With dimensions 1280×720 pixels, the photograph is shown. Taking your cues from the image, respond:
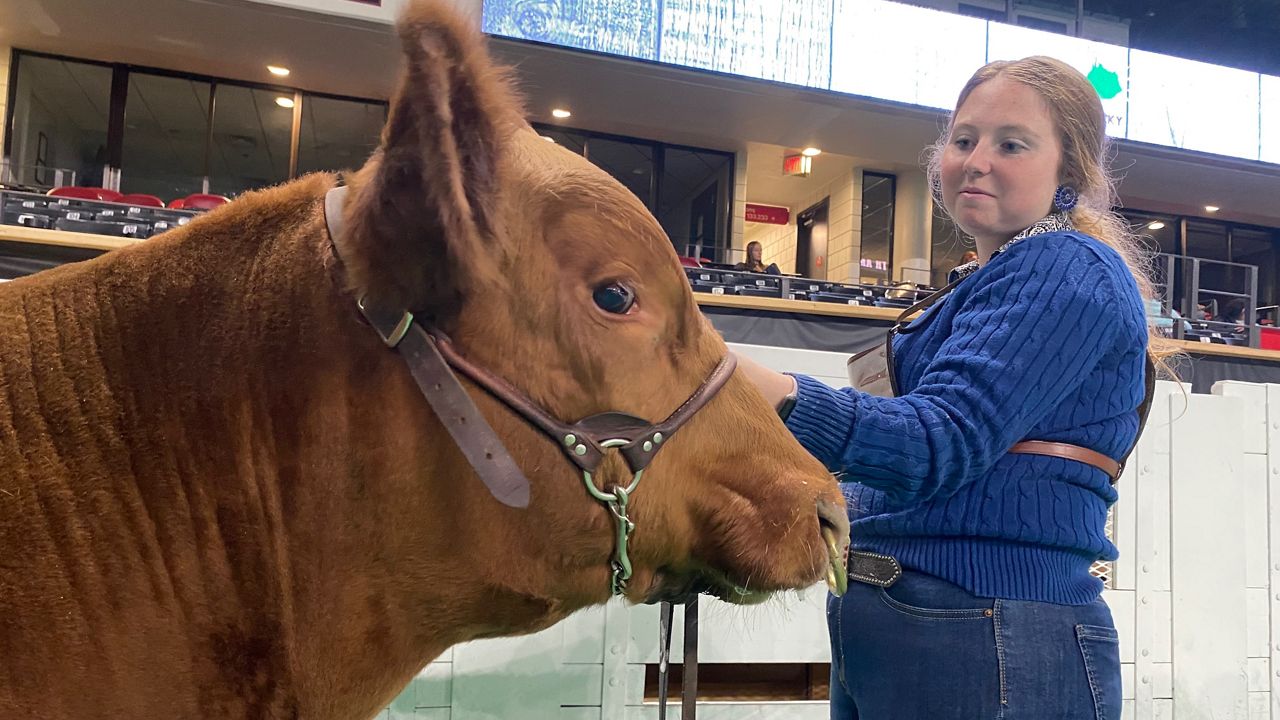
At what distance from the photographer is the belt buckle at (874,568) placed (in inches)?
61.6

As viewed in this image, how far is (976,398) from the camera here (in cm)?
137

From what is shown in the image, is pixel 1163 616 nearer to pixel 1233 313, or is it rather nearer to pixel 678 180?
pixel 1233 313

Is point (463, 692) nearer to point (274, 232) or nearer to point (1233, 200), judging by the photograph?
point (274, 232)

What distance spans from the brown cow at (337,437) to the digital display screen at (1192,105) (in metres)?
15.8

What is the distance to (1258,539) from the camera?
14.1 feet

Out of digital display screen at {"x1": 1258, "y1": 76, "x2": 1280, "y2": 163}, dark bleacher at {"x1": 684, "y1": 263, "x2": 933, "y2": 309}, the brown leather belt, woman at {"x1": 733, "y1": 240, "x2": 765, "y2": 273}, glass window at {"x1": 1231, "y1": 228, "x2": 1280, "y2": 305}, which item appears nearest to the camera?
the brown leather belt

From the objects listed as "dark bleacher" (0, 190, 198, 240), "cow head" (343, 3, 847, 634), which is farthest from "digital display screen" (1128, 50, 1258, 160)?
"cow head" (343, 3, 847, 634)

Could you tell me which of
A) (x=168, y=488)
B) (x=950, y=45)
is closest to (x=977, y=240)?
(x=168, y=488)

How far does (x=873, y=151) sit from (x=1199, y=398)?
39.1 ft

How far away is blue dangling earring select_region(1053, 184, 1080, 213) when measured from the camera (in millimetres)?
1711

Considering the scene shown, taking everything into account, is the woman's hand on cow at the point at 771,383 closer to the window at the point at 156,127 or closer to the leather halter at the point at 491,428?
the leather halter at the point at 491,428

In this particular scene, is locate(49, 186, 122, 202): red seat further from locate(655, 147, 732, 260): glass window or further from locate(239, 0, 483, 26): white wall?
locate(655, 147, 732, 260): glass window

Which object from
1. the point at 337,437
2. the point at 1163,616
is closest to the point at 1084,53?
the point at 1163,616

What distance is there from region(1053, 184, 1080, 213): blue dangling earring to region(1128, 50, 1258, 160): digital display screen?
48.5 ft
